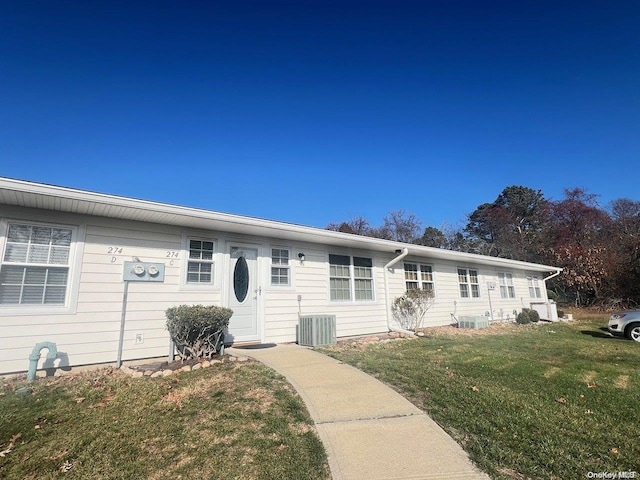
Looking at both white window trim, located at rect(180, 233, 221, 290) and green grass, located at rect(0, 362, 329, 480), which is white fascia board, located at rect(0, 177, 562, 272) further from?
green grass, located at rect(0, 362, 329, 480)

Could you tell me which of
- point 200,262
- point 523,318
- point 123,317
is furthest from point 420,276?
point 123,317

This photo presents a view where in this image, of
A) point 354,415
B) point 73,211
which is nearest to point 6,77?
point 73,211

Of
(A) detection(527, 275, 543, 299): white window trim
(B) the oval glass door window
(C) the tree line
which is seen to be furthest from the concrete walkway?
(C) the tree line

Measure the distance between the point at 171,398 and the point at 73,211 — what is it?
410 cm

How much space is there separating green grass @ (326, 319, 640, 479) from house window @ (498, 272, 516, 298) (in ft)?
24.6

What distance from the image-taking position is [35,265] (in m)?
5.39

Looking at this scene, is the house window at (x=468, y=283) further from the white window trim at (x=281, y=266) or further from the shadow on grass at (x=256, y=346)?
the shadow on grass at (x=256, y=346)

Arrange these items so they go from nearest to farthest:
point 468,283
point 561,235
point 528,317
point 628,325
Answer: point 628,325, point 468,283, point 528,317, point 561,235

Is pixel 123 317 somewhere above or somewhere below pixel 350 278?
below

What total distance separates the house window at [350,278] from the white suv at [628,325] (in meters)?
7.60

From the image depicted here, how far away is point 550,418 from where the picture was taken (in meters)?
3.37

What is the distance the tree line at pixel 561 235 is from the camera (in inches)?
738

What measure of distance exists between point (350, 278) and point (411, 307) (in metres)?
2.57

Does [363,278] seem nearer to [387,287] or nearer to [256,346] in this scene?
[387,287]
